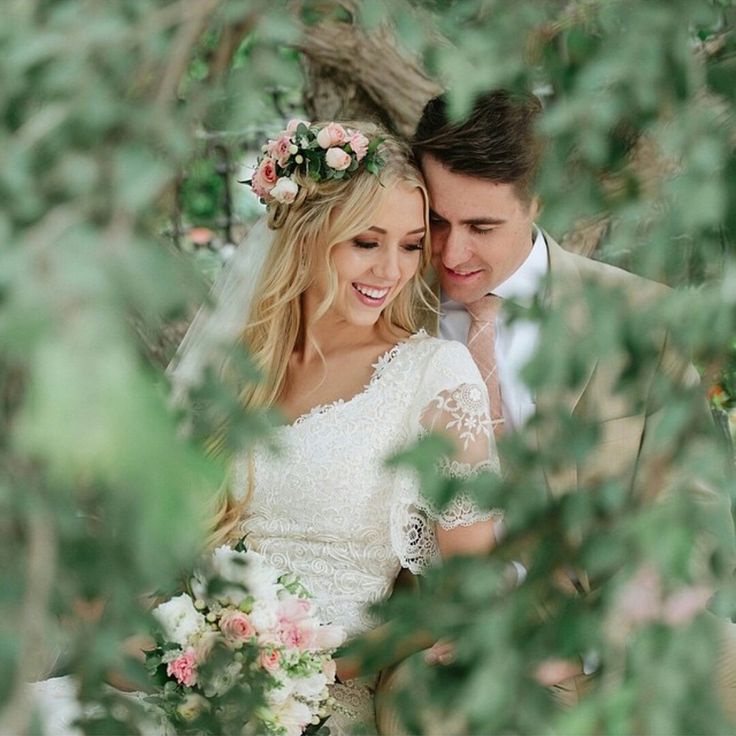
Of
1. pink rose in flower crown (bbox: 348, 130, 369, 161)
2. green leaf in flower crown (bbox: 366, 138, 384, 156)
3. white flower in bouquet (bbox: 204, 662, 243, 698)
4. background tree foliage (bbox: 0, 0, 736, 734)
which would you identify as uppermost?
background tree foliage (bbox: 0, 0, 736, 734)

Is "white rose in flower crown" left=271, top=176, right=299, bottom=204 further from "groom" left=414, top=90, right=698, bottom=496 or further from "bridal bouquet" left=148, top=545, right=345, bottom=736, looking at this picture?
"bridal bouquet" left=148, top=545, right=345, bottom=736

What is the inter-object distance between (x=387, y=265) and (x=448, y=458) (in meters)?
0.47

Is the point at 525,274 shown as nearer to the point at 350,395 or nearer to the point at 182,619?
the point at 350,395

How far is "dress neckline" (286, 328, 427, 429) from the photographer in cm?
318

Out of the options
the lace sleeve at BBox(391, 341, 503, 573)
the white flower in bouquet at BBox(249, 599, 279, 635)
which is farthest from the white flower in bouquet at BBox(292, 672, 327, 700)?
the lace sleeve at BBox(391, 341, 503, 573)

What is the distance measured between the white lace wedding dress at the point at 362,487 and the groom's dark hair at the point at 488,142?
1.42 ft

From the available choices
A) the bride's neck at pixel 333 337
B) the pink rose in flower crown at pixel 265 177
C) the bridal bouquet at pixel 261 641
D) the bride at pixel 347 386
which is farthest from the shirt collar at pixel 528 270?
the bridal bouquet at pixel 261 641

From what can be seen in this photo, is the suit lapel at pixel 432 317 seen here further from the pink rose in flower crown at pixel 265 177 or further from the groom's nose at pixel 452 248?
the pink rose in flower crown at pixel 265 177

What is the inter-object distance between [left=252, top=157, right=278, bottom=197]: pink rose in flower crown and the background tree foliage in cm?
173

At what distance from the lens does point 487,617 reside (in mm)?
1263

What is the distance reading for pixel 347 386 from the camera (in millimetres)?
3236

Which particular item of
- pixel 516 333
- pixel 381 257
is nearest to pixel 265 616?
pixel 381 257

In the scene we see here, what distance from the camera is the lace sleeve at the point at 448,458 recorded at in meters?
2.98

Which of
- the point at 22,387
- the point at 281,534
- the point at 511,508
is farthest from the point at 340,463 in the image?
the point at 22,387
